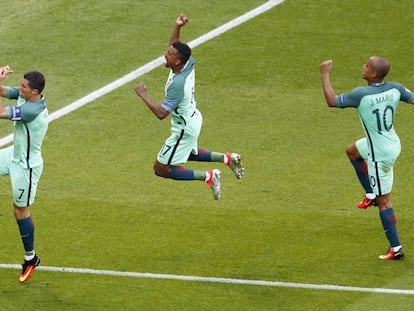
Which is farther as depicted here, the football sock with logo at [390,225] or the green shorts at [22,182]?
the football sock with logo at [390,225]

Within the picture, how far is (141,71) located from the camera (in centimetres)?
2569

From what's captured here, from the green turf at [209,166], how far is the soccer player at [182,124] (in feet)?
2.20

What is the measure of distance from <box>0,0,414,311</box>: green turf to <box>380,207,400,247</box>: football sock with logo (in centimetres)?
32

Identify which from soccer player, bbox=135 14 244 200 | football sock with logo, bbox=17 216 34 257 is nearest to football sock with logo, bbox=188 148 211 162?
soccer player, bbox=135 14 244 200

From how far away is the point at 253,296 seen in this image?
54.4 ft

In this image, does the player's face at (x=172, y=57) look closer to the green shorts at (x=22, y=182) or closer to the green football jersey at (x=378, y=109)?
the green football jersey at (x=378, y=109)

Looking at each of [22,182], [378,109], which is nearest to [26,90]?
[22,182]

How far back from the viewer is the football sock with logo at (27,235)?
1695 cm

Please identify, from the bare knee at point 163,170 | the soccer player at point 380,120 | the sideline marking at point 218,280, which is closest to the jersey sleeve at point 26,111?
the sideline marking at point 218,280

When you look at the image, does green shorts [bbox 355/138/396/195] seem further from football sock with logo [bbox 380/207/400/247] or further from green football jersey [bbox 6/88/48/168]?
green football jersey [bbox 6/88/48/168]

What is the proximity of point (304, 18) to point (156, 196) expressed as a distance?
→ 28.0 feet

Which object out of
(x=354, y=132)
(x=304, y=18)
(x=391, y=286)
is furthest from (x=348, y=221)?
(x=304, y=18)

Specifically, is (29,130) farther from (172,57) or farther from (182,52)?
(182,52)

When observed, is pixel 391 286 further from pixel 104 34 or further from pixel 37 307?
pixel 104 34
